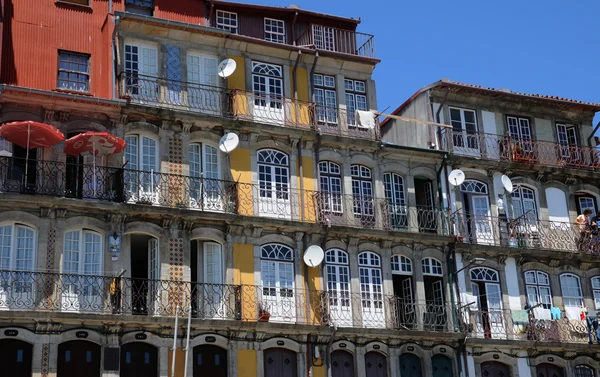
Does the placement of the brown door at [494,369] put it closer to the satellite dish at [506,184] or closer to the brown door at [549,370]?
the brown door at [549,370]

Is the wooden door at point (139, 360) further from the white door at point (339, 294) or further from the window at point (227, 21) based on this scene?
the window at point (227, 21)

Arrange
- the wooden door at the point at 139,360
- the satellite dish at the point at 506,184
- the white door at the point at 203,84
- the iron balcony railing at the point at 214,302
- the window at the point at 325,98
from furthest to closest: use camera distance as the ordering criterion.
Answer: the satellite dish at the point at 506,184 → the window at the point at 325,98 → the white door at the point at 203,84 → the wooden door at the point at 139,360 → the iron balcony railing at the point at 214,302

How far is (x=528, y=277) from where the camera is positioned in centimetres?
3419

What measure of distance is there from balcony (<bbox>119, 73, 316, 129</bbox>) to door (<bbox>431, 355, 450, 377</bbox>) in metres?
8.38

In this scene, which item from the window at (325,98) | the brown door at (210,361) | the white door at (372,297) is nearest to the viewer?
the brown door at (210,361)

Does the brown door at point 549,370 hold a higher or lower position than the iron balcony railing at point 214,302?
lower

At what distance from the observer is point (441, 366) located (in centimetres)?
3183

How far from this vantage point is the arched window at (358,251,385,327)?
3112 cm

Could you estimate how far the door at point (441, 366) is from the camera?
104ft

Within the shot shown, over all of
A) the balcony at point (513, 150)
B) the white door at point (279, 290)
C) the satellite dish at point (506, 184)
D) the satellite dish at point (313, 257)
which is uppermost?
the balcony at point (513, 150)

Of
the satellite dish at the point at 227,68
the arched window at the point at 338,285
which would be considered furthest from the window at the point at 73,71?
the arched window at the point at 338,285

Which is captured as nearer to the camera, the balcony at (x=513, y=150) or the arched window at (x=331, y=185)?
the arched window at (x=331, y=185)

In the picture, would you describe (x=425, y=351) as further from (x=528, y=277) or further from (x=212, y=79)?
(x=212, y=79)

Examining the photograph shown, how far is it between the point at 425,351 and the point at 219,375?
693cm
